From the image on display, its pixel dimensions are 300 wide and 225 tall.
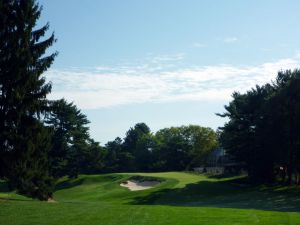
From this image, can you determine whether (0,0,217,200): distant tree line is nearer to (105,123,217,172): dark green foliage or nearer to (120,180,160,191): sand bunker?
(120,180,160,191): sand bunker

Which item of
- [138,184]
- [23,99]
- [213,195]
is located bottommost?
[213,195]

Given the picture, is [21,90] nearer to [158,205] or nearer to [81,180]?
[158,205]

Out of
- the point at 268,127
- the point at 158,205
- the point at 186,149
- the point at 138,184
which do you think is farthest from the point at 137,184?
the point at 186,149

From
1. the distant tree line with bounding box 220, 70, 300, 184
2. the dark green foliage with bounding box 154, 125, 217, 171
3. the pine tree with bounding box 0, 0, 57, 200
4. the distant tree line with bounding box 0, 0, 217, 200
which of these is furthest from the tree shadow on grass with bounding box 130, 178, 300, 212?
the dark green foliage with bounding box 154, 125, 217, 171

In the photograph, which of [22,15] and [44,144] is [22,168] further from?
[22,15]

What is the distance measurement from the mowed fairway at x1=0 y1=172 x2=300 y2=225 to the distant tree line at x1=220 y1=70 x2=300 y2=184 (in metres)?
4.23

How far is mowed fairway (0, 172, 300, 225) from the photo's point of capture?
67.7 ft

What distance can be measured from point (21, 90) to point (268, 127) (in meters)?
35.7

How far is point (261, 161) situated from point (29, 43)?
40091 millimetres

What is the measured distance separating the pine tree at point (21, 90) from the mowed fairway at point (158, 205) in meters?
2.51

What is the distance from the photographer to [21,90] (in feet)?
93.8

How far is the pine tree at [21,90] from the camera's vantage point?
95.3 feet

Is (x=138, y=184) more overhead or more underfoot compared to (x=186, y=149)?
more underfoot

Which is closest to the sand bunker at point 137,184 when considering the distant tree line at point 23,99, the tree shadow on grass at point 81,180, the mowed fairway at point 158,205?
the mowed fairway at point 158,205
